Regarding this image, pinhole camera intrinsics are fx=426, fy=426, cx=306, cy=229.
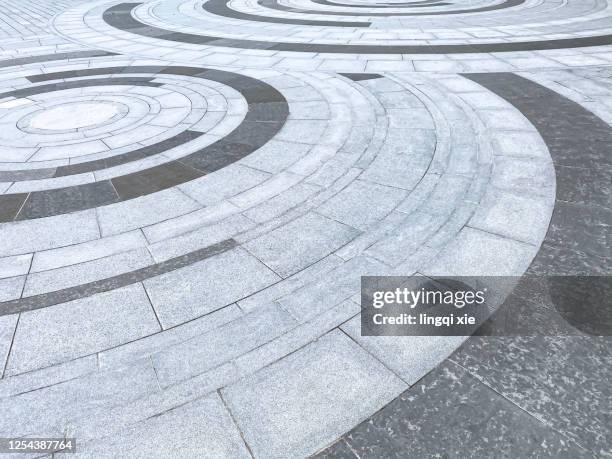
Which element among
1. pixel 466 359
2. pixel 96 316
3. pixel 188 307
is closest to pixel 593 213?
pixel 466 359

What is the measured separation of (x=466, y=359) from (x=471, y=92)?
9229 millimetres

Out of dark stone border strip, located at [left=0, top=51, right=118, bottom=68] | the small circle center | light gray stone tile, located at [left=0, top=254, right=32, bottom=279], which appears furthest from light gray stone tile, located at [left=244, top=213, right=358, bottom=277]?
dark stone border strip, located at [left=0, top=51, right=118, bottom=68]

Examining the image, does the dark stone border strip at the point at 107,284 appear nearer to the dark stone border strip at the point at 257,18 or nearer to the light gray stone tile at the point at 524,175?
the light gray stone tile at the point at 524,175

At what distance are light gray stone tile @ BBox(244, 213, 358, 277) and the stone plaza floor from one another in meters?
0.04

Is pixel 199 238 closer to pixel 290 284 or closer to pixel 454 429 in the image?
pixel 290 284

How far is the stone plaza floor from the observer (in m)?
3.75

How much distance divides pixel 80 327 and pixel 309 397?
2.75m

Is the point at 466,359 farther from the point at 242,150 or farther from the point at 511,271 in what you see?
the point at 242,150

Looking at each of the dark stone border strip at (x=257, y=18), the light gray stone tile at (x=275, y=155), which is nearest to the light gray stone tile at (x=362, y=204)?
the light gray stone tile at (x=275, y=155)

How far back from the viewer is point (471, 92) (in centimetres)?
1147

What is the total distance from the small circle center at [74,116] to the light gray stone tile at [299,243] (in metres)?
6.49

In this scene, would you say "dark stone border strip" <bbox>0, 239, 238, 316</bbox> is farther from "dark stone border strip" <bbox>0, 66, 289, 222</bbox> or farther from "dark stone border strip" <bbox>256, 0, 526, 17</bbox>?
"dark stone border strip" <bbox>256, 0, 526, 17</bbox>

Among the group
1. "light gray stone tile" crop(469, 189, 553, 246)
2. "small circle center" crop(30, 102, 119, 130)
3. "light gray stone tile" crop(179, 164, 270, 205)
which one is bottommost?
"light gray stone tile" crop(469, 189, 553, 246)

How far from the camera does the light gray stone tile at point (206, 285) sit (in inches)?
196
